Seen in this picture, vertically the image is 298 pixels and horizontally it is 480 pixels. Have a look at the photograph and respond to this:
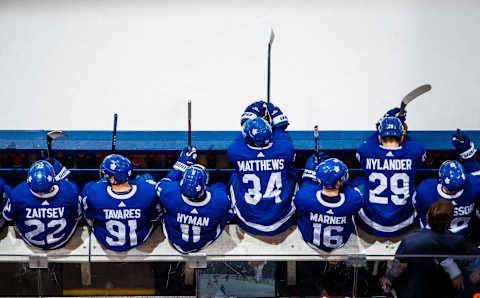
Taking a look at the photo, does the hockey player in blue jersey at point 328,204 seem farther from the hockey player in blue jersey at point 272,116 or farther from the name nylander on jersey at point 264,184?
the hockey player in blue jersey at point 272,116

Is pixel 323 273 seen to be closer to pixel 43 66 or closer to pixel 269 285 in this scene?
pixel 269 285

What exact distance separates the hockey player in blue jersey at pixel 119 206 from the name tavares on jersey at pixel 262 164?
51 centimetres

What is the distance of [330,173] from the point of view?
8.12 ft

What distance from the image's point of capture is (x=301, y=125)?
393cm

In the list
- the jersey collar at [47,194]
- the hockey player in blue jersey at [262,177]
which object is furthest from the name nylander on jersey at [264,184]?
the jersey collar at [47,194]

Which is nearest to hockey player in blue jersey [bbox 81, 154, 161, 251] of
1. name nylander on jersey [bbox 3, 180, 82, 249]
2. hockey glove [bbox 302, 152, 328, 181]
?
name nylander on jersey [bbox 3, 180, 82, 249]

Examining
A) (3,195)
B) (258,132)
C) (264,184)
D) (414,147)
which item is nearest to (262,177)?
(264,184)

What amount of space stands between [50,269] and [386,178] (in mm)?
1764

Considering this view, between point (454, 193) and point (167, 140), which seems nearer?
point (454, 193)

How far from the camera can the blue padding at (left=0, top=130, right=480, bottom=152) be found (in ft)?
10.8

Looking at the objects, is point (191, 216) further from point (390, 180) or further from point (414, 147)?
point (414, 147)

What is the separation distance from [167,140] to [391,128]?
4.87 feet

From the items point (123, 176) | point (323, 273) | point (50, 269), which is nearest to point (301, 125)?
point (123, 176)

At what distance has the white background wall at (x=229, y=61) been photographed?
13.1 feet
